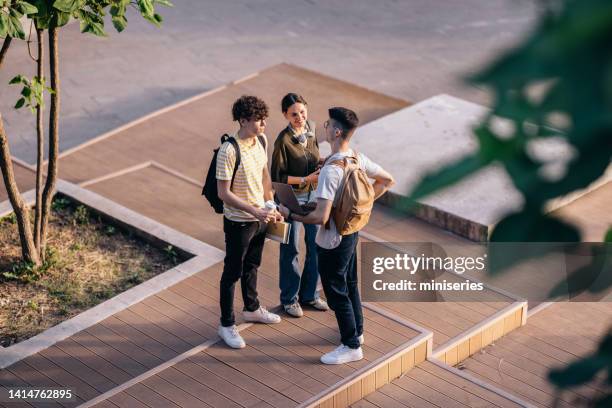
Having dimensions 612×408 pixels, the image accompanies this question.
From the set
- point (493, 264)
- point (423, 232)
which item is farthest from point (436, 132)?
point (493, 264)

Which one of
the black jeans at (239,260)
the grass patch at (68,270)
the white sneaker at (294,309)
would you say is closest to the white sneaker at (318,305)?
the white sneaker at (294,309)

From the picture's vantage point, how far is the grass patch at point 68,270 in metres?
6.96

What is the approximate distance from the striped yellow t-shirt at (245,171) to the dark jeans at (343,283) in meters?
0.59

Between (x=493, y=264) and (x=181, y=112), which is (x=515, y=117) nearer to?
(x=493, y=264)

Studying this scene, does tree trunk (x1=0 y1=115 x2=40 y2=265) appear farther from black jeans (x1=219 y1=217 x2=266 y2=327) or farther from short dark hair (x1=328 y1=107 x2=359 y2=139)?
short dark hair (x1=328 y1=107 x2=359 y2=139)

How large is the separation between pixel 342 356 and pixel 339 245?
2.79ft

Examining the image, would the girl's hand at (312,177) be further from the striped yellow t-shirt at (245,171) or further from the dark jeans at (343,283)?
the dark jeans at (343,283)

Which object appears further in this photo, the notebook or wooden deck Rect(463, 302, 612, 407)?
wooden deck Rect(463, 302, 612, 407)

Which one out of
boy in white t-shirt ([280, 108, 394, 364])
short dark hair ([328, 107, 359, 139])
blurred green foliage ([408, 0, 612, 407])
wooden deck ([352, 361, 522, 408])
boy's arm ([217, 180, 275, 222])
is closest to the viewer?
blurred green foliage ([408, 0, 612, 407])

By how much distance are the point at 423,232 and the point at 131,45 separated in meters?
6.74

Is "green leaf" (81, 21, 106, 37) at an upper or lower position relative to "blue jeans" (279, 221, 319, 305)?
upper

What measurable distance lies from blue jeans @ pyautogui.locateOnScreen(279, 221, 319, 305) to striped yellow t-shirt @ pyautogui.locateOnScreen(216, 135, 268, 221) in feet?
1.37

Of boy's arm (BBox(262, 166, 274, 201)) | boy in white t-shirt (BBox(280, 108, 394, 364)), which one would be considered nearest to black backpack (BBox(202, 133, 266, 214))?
boy's arm (BBox(262, 166, 274, 201))

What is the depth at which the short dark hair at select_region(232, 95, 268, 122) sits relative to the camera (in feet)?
19.3
